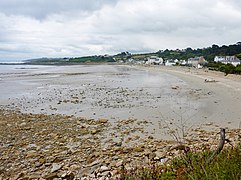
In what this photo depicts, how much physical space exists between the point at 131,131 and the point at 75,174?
4259 mm

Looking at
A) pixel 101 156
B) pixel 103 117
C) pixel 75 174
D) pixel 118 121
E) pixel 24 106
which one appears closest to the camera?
pixel 75 174

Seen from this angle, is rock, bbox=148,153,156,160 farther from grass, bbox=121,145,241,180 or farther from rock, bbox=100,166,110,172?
grass, bbox=121,145,241,180

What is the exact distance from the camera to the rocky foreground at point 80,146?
5.62 metres

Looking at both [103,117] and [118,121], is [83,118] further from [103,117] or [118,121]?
[118,121]

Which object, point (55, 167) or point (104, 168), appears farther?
point (55, 167)

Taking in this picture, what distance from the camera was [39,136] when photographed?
8.91m

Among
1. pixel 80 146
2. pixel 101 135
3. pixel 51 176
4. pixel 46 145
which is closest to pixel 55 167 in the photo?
pixel 51 176

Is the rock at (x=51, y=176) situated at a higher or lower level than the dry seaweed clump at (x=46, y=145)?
higher

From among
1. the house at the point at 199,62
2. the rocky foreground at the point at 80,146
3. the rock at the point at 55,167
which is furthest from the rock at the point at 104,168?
the house at the point at 199,62

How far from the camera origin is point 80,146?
305 inches

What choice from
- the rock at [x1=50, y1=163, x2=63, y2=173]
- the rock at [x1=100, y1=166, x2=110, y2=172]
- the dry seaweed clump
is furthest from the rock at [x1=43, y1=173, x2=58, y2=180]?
the rock at [x1=100, y1=166, x2=110, y2=172]

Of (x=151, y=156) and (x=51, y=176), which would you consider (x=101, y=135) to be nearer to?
(x=151, y=156)

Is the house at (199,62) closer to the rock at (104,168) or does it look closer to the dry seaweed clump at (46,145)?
the dry seaweed clump at (46,145)

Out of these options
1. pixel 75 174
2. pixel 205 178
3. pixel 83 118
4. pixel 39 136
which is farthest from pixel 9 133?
pixel 205 178
